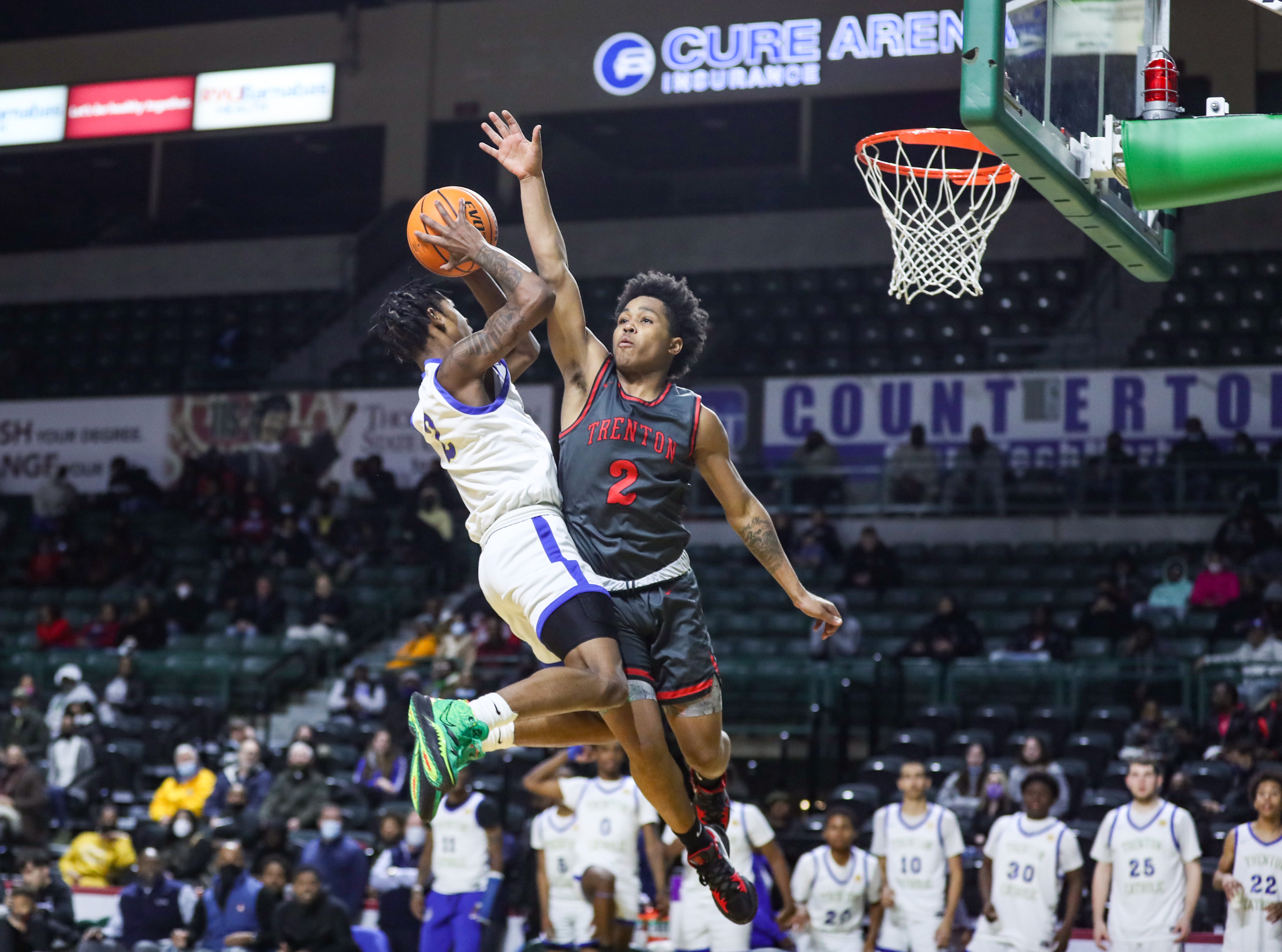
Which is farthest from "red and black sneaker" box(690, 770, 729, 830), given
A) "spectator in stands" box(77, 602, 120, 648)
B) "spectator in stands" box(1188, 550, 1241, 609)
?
"spectator in stands" box(77, 602, 120, 648)

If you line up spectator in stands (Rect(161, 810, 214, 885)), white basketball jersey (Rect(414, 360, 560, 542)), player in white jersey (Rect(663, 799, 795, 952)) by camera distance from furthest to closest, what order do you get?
spectator in stands (Rect(161, 810, 214, 885)) → player in white jersey (Rect(663, 799, 795, 952)) → white basketball jersey (Rect(414, 360, 560, 542))

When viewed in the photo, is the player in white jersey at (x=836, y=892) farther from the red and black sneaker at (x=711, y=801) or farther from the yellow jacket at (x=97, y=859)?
the yellow jacket at (x=97, y=859)

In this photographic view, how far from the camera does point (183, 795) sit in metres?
13.6

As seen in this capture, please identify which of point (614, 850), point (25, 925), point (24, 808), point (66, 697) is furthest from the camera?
point (66, 697)

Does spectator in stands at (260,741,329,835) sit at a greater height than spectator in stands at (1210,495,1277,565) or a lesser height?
lesser

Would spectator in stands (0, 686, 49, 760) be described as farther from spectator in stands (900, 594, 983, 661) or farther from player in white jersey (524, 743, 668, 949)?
spectator in stands (900, 594, 983, 661)

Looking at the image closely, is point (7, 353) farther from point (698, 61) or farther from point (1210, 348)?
point (1210, 348)

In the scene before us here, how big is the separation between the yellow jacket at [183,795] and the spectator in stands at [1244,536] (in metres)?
9.44

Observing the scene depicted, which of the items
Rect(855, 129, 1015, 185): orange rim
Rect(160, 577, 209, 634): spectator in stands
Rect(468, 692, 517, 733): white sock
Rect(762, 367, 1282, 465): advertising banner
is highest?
Rect(762, 367, 1282, 465): advertising banner

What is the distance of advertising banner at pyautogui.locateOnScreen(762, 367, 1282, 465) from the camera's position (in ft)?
58.6

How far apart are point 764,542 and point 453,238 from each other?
4.76 feet

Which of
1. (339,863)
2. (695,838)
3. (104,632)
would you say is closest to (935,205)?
(695,838)

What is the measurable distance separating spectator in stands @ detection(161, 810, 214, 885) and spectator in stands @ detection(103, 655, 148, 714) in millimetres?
3134

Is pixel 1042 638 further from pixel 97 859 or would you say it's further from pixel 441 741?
pixel 441 741
